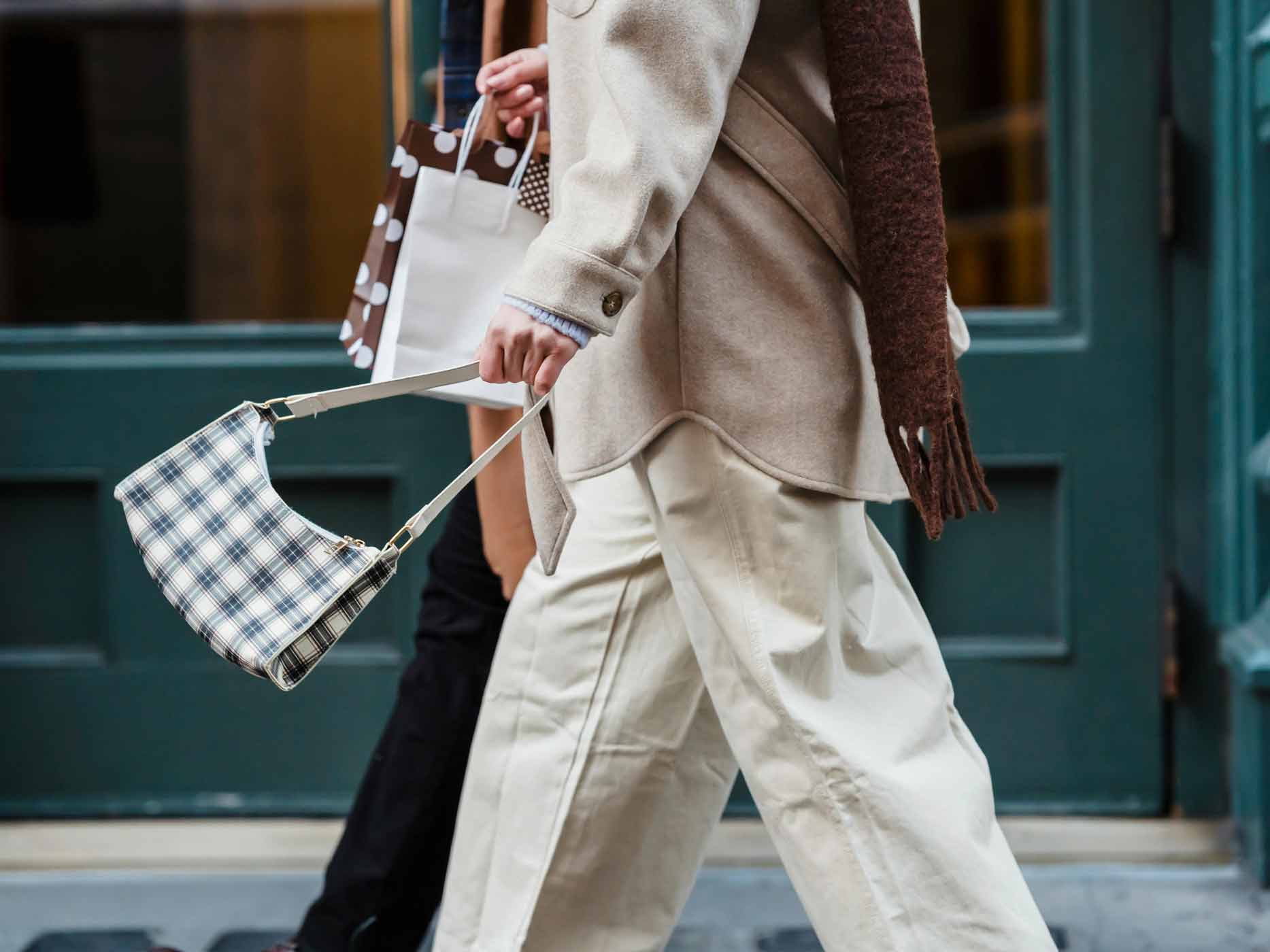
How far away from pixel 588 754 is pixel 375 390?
514 millimetres

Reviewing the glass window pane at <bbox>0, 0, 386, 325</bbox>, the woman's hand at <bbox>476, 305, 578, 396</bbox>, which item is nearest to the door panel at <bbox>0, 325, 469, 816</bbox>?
the glass window pane at <bbox>0, 0, 386, 325</bbox>

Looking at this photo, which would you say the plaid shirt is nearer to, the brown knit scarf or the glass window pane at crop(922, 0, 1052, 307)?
the brown knit scarf

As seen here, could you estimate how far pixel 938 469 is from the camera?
1.42m

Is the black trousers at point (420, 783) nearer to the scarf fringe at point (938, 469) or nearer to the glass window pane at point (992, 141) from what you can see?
→ the scarf fringe at point (938, 469)

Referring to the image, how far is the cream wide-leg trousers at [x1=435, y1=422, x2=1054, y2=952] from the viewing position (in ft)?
4.77

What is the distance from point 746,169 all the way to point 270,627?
63 centimetres

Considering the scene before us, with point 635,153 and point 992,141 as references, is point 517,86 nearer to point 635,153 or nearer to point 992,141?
point 635,153

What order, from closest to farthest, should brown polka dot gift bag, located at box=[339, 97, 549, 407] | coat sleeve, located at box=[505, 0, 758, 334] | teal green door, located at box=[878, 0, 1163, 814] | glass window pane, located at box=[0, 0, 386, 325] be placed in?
coat sleeve, located at box=[505, 0, 758, 334], brown polka dot gift bag, located at box=[339, 97, 549, 407], teal green door, located at box=[878, 0, 1163, 814], glass window pane, located at box=[0, 0, 386, 325]

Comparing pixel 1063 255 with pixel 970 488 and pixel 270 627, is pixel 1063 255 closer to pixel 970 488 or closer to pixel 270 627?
pixel 970 488

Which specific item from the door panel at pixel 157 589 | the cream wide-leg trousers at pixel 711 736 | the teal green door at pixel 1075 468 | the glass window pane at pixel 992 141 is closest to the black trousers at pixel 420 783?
the cream wide-leg trousers at pixel 711 736

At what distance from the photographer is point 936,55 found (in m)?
2.74

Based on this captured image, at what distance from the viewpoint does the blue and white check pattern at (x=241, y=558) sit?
1.34 meters

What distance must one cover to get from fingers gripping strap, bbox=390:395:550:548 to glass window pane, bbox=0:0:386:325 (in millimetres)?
1334

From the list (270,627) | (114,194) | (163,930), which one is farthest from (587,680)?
(114,194)
